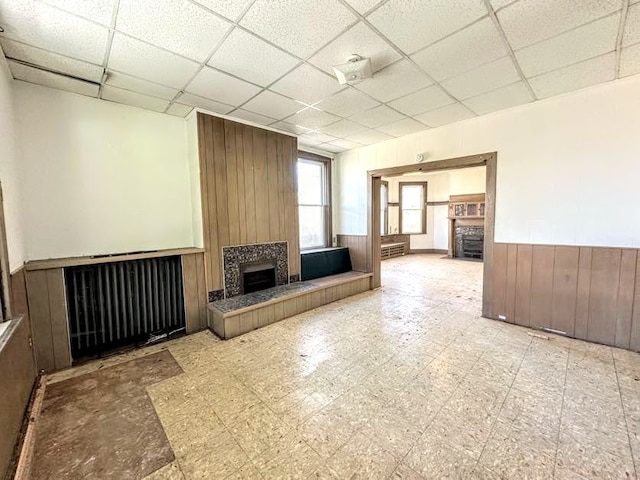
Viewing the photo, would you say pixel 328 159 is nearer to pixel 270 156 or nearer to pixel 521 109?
pixel 270 156

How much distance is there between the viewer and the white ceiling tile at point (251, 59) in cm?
206

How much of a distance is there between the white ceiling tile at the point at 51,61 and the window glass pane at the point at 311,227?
3247 mm

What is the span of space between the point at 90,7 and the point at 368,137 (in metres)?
3.60

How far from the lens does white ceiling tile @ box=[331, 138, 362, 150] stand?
4.68 m

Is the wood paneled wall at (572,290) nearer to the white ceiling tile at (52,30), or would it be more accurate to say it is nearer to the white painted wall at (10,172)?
the white ceiling tile at (52,30)

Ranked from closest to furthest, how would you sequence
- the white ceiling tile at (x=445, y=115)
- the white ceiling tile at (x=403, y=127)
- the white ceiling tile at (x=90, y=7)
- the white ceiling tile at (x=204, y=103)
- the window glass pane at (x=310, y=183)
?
the white ceiling tile at (x=90, y=7) < the white ceiling tile at (x=204, y=103) < the white ceiling tile at (x=445, y=115) < the white ceiling tile at (x=403, y=127) < the window glass pane at (x=310, y=183)

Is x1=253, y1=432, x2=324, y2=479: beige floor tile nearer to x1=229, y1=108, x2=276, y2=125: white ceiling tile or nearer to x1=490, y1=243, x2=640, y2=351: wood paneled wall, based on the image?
x1=490, y1=243, x2=640, y2=351: wood paneled wall

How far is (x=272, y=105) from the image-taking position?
10.6 ft

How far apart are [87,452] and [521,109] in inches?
200

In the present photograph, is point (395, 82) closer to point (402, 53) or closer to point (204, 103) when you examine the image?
point (402, 53)

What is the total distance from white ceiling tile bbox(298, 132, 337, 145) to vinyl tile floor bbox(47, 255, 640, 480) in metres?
2.99

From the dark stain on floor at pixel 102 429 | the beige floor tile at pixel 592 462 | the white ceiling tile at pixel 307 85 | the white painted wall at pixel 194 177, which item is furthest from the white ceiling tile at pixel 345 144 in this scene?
the beige floor tile at pixel 592 462

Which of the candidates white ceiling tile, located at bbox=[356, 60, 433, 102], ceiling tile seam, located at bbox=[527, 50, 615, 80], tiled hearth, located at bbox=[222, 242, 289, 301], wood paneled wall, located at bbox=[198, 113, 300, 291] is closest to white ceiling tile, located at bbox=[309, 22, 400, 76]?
white ceiling tile, located at bbox=[356, 60, 433, 102]

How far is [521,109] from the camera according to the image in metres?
3.25
